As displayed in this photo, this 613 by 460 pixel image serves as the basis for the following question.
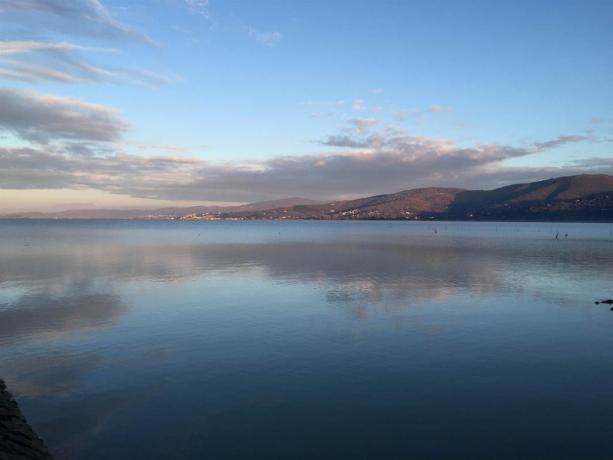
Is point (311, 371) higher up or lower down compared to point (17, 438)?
lower down

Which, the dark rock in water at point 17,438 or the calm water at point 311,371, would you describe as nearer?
the dark rock in water at point 17,438

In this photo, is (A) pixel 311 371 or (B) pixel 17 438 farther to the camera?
(A) pixel 311 371

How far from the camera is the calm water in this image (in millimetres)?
12430

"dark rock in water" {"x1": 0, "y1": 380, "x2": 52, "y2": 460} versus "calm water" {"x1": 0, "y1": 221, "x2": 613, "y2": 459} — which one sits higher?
"dark rock in water" {"x1": 0, "y1": 380, "x2": 52, "y2": 460}

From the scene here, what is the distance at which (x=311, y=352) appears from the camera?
64.4 feet

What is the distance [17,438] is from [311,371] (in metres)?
9.63

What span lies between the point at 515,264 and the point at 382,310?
35776 millimetres

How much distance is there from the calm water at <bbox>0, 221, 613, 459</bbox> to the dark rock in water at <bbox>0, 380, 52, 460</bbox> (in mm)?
522

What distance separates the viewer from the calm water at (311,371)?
40.8 feet

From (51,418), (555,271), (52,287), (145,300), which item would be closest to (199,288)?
(145,300)

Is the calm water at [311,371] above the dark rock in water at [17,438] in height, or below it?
below

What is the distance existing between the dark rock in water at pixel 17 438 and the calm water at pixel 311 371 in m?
0.52

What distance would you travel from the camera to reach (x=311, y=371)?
17.4 metres

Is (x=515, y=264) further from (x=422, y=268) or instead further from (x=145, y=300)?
(x=145, y=300)
